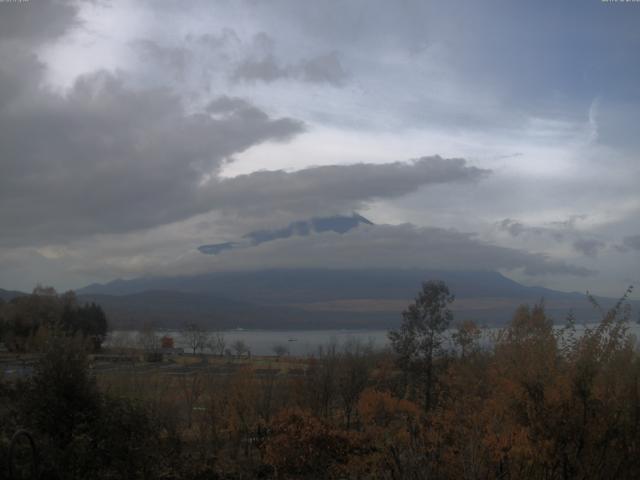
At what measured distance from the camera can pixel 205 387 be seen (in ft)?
94.1

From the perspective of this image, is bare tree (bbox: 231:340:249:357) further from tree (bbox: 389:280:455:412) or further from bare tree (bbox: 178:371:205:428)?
bare tree (bbox: 178:371:205:428)

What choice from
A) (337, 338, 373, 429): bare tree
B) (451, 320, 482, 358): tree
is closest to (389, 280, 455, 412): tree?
(451, 320, 482, 358): tree

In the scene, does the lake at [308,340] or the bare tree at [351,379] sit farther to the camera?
the lake at [308,340]

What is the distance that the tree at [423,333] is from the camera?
31922 millimetres

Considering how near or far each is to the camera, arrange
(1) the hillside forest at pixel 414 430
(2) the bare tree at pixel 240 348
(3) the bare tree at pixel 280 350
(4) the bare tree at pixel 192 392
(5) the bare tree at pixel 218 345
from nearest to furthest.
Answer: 1. (1) the hillside forest at pixel 414 430
2. (4) the bare tree at pixel 192 392
3. (5) the bare tree at pixel 218 345
4. (3) the bare tree at pixel 280 350
5. (2) the bare tree at pixel 240 348

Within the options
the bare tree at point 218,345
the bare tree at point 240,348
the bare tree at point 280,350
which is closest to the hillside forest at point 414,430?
the bare tree at point 218,345

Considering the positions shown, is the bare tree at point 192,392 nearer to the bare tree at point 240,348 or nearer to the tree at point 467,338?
the tree at point 467,338

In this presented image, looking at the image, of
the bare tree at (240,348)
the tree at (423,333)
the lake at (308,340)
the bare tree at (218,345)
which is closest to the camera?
the tree at (423,333)

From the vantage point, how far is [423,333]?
107 ft

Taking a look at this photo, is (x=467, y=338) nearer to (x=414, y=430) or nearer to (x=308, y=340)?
(x=414, y=430)

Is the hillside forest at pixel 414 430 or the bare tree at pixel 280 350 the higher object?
the hillside forest at pixel 414 430

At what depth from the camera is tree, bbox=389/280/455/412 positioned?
105 ft

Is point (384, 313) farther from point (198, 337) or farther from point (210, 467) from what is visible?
point (210, 467)

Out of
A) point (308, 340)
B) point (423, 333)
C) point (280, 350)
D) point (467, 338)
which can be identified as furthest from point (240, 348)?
point (467, 338)
